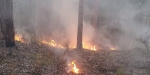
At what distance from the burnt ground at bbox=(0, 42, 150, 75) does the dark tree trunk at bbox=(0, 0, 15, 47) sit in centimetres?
57

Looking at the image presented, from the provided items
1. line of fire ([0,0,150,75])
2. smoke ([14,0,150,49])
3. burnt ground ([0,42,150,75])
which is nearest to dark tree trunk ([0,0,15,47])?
line of fire ([0,0,150,75])

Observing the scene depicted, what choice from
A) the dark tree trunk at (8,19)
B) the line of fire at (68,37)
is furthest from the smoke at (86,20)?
the dark tree trunk at (8,19)

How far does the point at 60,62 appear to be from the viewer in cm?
1038

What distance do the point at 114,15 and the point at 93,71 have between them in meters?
14.2

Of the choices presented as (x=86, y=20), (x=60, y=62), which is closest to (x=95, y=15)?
(x=86, y=20)

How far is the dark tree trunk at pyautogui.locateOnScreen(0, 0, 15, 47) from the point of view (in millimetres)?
11430

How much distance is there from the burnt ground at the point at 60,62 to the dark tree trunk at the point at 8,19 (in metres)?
0.57

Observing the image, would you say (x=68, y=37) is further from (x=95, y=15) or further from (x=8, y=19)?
(x=8, y=19)

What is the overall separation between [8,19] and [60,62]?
439 cm

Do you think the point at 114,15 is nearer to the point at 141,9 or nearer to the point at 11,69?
the point at 141,9

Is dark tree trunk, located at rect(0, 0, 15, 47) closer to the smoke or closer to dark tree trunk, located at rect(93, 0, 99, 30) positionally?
the smoke

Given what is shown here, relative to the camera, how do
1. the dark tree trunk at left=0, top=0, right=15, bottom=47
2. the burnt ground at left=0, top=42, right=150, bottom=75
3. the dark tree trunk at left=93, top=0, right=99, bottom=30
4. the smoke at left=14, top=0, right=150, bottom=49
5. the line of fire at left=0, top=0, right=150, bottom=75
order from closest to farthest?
the burnt ground at left=0, top=42, right=150, bottom=75
the line of fire at left=0, top=0, right=150, bottom=75
the dark tree trunk at left=0, top=0, right=15, bottom=47
the smoke at left=14, top=0, right=150, bottom=49
the dark tree trunk at left=93, top=0, right=99, bottom=30

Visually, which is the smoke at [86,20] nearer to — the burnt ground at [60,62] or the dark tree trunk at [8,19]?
the burnt ground at [60,62]

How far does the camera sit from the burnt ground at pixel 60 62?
924 centimetres
